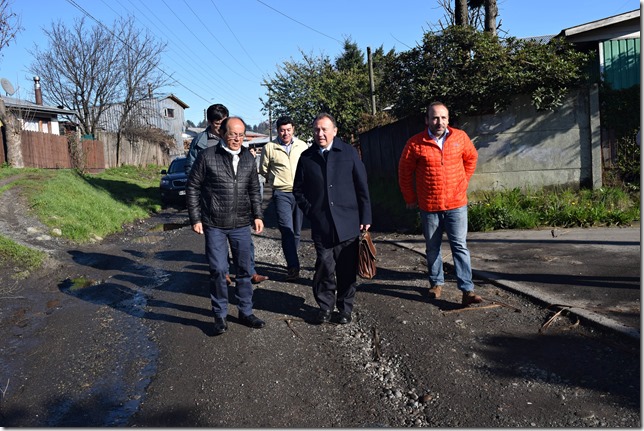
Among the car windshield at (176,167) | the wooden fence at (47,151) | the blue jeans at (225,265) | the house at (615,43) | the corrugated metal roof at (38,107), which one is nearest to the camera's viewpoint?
the blue jeans at (225,265)

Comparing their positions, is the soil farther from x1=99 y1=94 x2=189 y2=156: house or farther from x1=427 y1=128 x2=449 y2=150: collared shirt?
x1=99 y1=94 x2=189 y2=156: house

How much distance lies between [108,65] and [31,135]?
45.7 ft

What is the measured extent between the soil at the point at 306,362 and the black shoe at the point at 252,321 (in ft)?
0.21

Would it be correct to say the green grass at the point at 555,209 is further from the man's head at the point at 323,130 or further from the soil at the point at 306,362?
the man's head at the point at 323,130

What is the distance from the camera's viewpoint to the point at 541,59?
414 inches

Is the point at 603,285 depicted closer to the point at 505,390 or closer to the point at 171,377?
the point at 505,390

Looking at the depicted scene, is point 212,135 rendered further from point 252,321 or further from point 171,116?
point 171,116

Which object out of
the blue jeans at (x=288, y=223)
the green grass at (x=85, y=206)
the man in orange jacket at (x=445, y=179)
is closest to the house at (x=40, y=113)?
the green grass at (x=85, y=206)

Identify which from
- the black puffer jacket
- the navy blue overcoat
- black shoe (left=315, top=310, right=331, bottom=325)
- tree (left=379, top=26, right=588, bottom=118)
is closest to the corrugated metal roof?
tree (left=379, top=26, right=588, bottom=118)

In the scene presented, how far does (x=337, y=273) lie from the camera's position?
563cm

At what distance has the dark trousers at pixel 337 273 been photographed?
552 cm

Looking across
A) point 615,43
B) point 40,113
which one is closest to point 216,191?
point 615,43

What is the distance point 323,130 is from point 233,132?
82 cm

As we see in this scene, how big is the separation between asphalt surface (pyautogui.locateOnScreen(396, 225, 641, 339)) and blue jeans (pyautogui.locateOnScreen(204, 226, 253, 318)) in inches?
108
